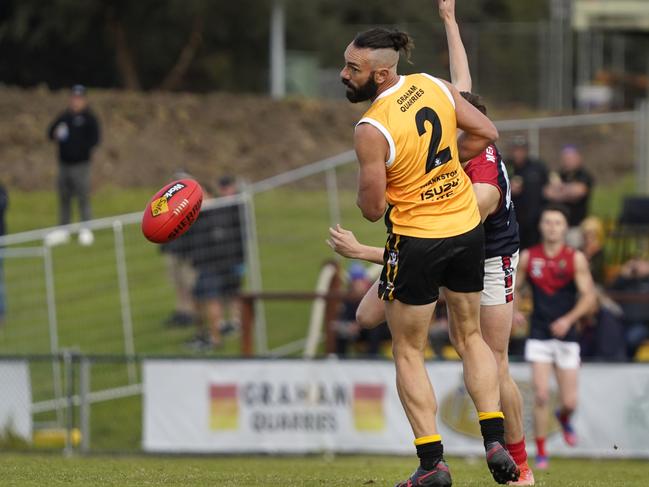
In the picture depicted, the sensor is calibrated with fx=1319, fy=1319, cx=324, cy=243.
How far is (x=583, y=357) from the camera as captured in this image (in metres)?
14.5

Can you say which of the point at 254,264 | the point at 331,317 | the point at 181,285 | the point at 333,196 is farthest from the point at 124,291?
the point at 333,196

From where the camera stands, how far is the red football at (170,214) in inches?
301

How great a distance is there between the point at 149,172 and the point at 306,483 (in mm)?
20018

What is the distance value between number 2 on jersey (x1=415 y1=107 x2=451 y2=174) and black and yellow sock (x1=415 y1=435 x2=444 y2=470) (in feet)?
4.56

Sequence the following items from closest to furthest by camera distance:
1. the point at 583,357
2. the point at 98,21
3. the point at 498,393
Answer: the point at 498,393 < the point at 583,357 < the point at 98,21

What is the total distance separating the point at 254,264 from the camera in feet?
57.9

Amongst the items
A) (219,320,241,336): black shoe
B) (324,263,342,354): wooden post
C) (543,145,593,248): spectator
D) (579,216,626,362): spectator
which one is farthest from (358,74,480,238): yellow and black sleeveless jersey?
(543,145,593,248): spectator

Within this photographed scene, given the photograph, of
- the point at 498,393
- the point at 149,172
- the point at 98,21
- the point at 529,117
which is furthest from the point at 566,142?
the point at 498,393

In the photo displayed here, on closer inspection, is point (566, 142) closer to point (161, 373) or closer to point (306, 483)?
point (161, 373)

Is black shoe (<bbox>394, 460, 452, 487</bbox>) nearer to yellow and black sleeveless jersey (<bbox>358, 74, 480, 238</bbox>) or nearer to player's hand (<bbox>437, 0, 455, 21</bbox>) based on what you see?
yellow and black sleeveless jersey (<bbox>358, 74, 480, 238</bbox>)

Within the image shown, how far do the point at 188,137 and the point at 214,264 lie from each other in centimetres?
1253

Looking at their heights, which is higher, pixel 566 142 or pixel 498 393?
pixel 566 142

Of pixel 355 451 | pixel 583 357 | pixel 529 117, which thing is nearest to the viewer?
pixel 355 451

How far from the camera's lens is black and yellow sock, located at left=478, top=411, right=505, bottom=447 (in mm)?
7023
